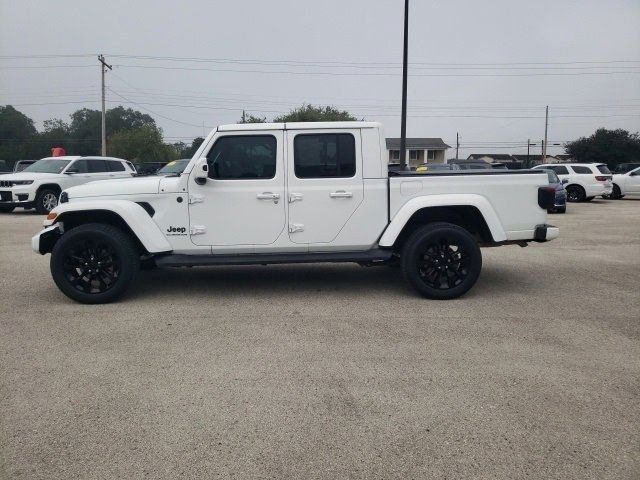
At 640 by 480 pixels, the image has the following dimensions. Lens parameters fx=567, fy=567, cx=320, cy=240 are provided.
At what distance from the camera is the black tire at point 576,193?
72.5 ft

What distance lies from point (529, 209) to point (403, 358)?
111 inches

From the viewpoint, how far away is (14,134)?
237 ft

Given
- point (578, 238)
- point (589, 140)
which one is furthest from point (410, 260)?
point (589, 140)

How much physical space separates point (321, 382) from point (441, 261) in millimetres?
2720

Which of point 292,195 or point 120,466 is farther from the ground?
point 292,195

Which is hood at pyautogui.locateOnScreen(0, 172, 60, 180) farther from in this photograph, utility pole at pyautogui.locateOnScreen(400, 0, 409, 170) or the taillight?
the taillight

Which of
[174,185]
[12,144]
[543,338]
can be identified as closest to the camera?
[543,338]

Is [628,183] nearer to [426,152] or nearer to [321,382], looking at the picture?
[321,382]

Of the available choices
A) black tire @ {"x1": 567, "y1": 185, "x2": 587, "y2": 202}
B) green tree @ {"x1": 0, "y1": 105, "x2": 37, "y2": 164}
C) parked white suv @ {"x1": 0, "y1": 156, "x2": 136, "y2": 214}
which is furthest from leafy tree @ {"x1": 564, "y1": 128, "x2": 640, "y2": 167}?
green tree @ {"x1": 0, "y1": 105, "x2": 37, "y2": 164}

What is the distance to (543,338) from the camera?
4.98m

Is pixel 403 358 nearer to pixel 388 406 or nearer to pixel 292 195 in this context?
pixel 388 406

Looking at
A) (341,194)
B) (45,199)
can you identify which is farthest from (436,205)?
(45,199)

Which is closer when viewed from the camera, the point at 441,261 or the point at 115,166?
the point at 441,261

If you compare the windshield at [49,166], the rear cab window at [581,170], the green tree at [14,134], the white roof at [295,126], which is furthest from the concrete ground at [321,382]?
the green tree at [14,134]
